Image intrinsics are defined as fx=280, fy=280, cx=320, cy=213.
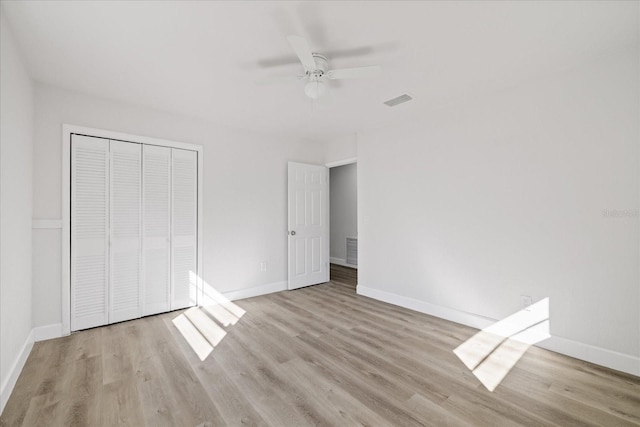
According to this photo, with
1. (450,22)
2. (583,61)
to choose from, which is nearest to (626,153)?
(583,61)

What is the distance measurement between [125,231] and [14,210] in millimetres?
1167

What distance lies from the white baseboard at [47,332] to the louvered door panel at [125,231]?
1.41 ft

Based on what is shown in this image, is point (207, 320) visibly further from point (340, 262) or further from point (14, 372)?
point (340, 262)

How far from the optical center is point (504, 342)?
276 cm

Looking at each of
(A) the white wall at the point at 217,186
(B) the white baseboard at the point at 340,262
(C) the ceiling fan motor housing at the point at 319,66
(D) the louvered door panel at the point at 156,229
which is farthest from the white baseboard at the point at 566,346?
(D) the louvered door panel at the point at 156,229

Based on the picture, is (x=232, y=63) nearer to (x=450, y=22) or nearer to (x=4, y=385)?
(x=450, y=22)

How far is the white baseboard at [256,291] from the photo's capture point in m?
4.10

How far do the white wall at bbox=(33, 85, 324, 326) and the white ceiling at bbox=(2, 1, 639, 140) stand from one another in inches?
11.4

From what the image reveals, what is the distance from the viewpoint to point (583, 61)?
2.38 m

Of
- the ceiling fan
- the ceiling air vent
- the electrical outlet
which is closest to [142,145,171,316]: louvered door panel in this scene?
the ceiling fan

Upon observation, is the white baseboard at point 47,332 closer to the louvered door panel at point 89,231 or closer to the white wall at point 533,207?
the louvered door panel at point 89,231

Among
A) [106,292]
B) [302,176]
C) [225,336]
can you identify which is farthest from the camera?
[302,176]

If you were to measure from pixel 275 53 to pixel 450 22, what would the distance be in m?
1.31

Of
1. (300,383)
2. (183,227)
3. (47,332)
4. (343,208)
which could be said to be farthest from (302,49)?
(343,208)
